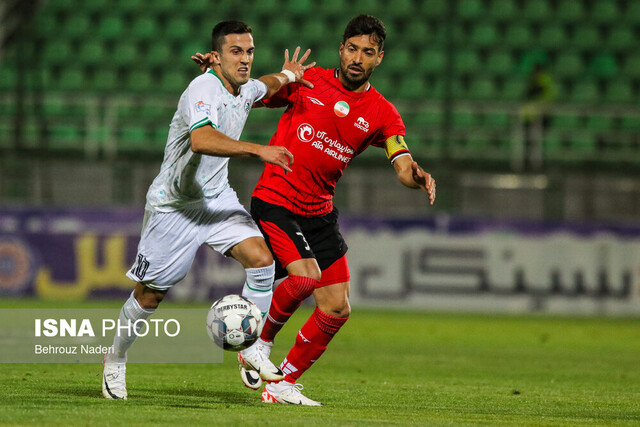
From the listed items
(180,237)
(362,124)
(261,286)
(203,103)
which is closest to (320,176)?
(362,124)

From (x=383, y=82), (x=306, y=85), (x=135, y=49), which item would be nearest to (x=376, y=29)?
(x=306, y=85)

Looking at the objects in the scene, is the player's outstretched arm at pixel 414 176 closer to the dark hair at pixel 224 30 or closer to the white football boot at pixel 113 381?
the dark hair at pixel 224 30

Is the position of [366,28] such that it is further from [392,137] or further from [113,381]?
[113,381]

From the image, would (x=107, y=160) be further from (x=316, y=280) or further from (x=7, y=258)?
(x=316, y=280)

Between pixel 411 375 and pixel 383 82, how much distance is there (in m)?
11.4

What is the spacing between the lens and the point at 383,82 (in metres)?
19.3

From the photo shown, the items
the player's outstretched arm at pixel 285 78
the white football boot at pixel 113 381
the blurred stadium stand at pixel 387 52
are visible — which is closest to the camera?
the white football boot at pixel 113 381

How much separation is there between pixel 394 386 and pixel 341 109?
7.20ft

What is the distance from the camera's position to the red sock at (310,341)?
22.2ft

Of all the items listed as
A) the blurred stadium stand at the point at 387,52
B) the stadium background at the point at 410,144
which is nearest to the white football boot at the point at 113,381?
the stadium background at the point at 410,144

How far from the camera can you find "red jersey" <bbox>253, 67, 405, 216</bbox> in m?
6.87

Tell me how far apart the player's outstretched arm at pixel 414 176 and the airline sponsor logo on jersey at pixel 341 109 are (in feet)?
1.55

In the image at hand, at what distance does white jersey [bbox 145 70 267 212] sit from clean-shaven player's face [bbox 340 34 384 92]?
26.7 inches

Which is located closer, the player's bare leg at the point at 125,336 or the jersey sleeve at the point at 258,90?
the player's bare leg at the point at 125,336
